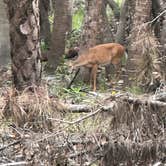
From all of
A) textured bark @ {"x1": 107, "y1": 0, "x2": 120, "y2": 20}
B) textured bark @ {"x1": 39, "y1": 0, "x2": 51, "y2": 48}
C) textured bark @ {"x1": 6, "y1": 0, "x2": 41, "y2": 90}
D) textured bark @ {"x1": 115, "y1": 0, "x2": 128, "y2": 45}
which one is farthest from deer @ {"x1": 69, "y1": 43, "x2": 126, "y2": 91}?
textured bark @ {"x1": 6, "y1": 0, "x2": 41, "y2": 90}

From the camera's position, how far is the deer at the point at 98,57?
15.7 meters

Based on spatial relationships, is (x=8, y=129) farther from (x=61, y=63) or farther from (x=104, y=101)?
(x=61, y=63)

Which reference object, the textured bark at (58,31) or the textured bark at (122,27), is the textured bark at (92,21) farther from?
the textured bark at (122,27)

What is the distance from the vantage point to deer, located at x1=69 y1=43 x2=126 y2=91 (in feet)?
51.5

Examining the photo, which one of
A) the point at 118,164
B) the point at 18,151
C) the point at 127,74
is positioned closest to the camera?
the point at 118,164

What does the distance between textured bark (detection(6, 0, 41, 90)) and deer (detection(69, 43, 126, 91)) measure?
634 centimetres

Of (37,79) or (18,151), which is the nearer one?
(18,151)

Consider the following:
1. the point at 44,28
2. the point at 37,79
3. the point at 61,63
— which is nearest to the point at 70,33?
the point at 44,28

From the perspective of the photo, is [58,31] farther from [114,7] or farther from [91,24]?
[114,7]

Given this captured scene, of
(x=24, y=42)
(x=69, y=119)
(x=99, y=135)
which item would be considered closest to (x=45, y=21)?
(x=24, y=42)

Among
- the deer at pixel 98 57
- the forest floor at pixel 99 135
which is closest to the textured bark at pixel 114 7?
the deer at pixel 98 57

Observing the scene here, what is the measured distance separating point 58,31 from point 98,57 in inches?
72.0

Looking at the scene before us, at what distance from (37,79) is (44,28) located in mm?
12648

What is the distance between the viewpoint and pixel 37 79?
8.64 m
